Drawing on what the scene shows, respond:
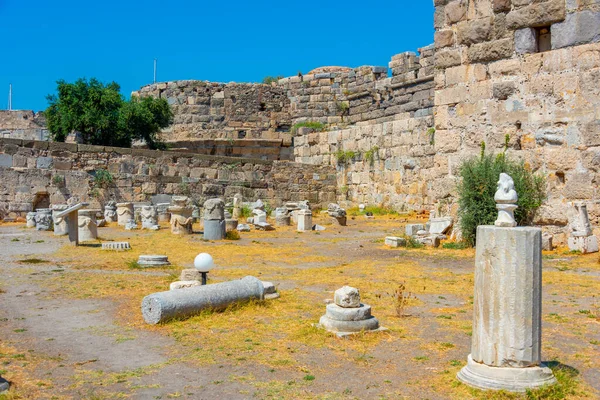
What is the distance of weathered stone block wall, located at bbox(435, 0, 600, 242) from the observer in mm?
11453

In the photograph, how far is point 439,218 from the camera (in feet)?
44.8

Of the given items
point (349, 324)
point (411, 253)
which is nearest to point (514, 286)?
point (349, 324)

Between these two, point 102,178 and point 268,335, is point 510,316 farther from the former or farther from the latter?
point 102,178

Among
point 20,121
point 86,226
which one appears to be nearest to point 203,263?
point 86,226

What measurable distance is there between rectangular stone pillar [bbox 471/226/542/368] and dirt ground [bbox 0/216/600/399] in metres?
0.31

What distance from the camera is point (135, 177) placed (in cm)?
2031

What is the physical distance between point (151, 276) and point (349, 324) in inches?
167

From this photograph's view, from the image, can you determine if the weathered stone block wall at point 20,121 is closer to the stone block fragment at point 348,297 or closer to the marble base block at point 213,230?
the marble base block at point 213,230

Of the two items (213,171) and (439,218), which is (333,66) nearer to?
(213,171)

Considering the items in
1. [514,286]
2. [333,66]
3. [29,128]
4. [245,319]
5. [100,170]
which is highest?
[333,66]

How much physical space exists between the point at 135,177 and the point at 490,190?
12.2 m

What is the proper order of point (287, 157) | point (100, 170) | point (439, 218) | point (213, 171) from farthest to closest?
point (287, 157), point (213, 171), point (100, 170), point (439, 218)

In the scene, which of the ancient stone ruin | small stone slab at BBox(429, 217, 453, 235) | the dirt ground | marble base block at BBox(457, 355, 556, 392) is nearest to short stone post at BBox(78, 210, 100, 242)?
the dirt ground

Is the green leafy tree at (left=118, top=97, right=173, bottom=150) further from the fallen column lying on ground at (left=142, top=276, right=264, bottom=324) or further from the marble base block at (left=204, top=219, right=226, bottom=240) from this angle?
the fallen column lying on ground at (left=142, top=276, right=264, bottom=324)
